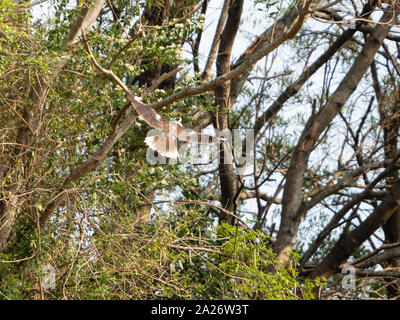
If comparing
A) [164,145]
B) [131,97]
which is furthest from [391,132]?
[131,97]

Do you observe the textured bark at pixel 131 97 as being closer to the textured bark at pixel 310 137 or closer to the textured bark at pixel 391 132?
the textured bark at pixel 310 137

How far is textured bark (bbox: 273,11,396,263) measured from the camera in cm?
502

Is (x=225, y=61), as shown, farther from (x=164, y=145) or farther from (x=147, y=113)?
(x=147, y=113)

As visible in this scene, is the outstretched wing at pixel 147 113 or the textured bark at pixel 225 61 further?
the textured bark at pixel 225 61

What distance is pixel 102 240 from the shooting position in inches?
136

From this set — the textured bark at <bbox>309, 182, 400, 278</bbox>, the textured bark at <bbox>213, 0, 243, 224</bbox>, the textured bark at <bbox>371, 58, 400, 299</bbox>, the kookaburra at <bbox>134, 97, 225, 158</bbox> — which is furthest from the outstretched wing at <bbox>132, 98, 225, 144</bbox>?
the textured bark at <bbox>371, 58, 400, 299</bbox>

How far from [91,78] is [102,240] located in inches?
44.0

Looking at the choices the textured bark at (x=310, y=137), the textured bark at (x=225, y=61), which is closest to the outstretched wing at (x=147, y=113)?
the textured bark at (x=225, y=61)

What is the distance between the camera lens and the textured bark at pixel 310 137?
16.5 ft

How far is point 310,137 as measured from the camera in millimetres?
5184

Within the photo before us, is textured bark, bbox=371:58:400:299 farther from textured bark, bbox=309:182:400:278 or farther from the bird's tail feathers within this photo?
the bird's tail feathers

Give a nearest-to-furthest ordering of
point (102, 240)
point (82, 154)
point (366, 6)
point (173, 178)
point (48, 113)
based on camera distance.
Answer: point (102, 240)
point (48, 113)
point (82, 154)
point (173, 178)
point (366, 6)
